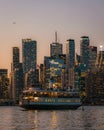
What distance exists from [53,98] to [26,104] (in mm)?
10990

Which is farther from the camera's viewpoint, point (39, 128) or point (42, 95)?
point (42, 95)

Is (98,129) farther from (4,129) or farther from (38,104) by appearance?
(38,104)

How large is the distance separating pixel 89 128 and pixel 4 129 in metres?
17.2

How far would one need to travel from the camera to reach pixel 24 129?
3863 inches

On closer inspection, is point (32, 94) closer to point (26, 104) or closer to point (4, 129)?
point (26, 104)

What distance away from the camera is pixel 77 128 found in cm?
10225

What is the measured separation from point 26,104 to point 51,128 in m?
97.4

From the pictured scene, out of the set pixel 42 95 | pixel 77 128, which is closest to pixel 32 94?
pixel 42 95

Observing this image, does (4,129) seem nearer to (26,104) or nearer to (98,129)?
(98,129)

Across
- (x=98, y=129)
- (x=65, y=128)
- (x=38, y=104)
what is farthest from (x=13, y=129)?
(x=38, y=104)

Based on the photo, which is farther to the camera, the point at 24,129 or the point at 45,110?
the point at 45,110

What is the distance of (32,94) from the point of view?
199500 mm

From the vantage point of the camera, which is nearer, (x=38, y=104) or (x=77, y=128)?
(x=77, y=128)

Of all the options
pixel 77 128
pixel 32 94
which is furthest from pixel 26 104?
pixel 77 128
